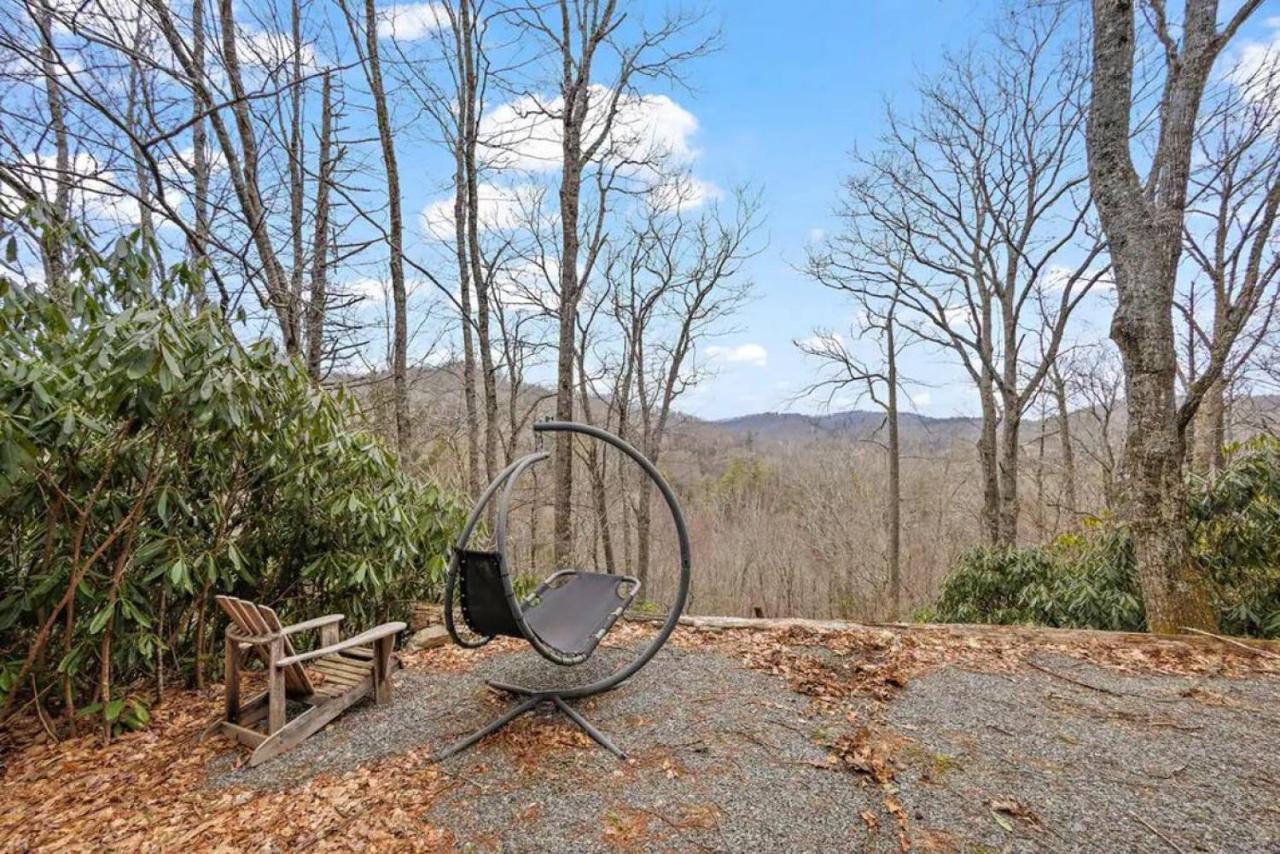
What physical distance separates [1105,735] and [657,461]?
1024 cm

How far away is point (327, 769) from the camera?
1.98 metres

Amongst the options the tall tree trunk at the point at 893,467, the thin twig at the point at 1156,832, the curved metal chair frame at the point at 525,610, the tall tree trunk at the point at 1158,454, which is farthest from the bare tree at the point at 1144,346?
the tall tree trunk at the point at 893,467

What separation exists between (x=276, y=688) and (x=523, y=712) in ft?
3.18

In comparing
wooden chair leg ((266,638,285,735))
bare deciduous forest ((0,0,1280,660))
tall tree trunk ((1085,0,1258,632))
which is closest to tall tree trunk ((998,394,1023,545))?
bare deciduous forest ((0,0,1280,660))

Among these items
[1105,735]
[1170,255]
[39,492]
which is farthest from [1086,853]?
[1170,255]

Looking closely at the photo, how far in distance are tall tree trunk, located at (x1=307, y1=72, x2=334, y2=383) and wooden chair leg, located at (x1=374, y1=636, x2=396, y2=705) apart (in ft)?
10.6

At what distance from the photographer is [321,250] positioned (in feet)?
17.6

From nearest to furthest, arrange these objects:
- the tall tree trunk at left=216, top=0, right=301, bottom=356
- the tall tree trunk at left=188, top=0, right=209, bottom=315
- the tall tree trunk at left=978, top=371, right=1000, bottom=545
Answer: the tall tree trunk at left=188, top=0, right=209, bottom=315 < the tall tree trunk at left=216, top=0, right=301, bottom=356 < the tall tree trunk at left=978, top=371, right=1000, bottom=545

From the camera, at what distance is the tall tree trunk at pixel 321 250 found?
492 centimetres

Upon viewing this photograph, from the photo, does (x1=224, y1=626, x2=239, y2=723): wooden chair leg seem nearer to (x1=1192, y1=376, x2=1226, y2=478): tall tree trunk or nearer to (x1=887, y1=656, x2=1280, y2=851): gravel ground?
(x1=887, y1=656, x2=1280, y2=851): gravel ground

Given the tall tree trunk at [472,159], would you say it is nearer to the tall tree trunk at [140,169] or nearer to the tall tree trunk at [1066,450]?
the tall tree trunk at [140,169]

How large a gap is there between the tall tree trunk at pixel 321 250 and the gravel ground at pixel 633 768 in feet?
11.5

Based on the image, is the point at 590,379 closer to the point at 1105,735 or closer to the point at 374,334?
the point at 374,334

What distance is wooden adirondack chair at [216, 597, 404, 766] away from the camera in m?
2.07
